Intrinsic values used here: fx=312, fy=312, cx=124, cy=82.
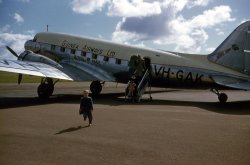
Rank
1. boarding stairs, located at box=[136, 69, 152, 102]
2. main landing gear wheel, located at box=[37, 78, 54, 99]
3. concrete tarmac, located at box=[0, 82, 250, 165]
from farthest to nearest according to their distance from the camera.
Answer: main landing gear wheel, located at box=[37, 78, 54, 99] < boarding stairs, located at box=[136, 69, 152, 102] < concrete tarmac, located at box=[0, 82, 250, 165]

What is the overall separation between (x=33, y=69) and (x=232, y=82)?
10938 mm

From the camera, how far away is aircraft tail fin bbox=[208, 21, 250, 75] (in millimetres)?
16516

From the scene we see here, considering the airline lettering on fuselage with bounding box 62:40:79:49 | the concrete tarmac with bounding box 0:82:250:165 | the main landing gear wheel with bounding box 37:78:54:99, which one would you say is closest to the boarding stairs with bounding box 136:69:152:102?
the concrete tarmac with bounding box 0:82:250:165

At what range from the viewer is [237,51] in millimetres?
16828

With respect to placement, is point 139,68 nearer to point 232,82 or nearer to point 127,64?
point 127,64

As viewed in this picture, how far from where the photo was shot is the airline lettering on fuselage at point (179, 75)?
17.6m

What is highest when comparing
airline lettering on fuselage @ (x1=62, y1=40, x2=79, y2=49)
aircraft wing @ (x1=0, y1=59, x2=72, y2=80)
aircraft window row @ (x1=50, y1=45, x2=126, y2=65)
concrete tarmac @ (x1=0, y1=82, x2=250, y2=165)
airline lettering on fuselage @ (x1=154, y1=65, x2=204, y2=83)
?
airline lettering on fuselage @ (x1=62, y1=40, x2=79, y2=49)

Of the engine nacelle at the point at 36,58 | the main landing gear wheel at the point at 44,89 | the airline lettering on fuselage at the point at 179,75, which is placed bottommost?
the main landing gear wheel at the point at 44,89

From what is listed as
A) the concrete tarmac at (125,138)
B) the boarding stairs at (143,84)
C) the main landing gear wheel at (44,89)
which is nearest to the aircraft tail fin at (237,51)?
the concrete tarmac at (125,138)

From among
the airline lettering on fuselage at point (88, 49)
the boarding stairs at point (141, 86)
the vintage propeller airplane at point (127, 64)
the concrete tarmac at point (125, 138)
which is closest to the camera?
the concrete tarmac at point (125, 138)

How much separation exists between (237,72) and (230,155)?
10.4m

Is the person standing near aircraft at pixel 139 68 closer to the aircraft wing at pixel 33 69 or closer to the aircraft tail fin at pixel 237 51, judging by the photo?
the aircraft wing at pixel 33 69

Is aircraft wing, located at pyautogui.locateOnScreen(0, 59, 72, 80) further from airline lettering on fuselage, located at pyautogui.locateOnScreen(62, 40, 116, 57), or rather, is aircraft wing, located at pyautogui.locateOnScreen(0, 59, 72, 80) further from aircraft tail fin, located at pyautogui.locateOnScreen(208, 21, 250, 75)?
aircraft tail fin, located at pyautogui.locateOnScreen(208, 21, 250, 75)

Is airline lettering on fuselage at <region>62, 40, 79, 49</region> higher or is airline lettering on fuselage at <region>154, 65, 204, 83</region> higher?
airline lettering on fuselage at <region>62, 40, 79, 49</region>
